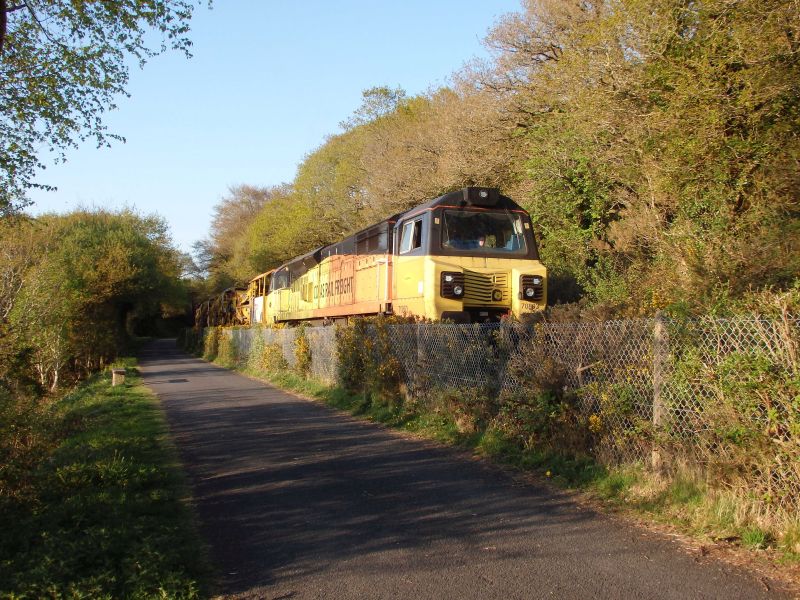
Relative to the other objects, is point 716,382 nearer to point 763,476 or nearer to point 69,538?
point 763,476

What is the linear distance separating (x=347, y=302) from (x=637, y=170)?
8.06 m

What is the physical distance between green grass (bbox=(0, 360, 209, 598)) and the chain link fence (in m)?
4.01

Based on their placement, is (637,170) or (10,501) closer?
(10,501)

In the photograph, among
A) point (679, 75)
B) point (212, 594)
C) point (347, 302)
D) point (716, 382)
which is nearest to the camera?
point (212, 594)

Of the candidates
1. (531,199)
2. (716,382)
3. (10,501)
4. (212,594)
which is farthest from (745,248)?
(531,199)

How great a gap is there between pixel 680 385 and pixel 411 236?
30.0ft

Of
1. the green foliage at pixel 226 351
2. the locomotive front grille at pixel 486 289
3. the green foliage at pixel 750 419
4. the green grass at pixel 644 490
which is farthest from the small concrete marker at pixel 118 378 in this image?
the green foliage at pixel 750 419

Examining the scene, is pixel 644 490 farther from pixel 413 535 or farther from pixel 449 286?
pixel 449 286

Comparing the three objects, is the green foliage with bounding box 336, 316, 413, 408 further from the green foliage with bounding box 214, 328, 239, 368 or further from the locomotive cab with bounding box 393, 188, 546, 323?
the green foliage with bounding box 214, 328, 239, 368

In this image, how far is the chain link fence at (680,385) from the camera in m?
5.26

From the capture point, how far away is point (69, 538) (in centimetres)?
534

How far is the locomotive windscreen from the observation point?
46.2 ft

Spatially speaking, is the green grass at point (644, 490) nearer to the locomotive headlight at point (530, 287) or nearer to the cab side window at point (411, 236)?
the locomotive headlight at point (530, 287)

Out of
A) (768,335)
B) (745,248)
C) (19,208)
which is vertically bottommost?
(768,335)
